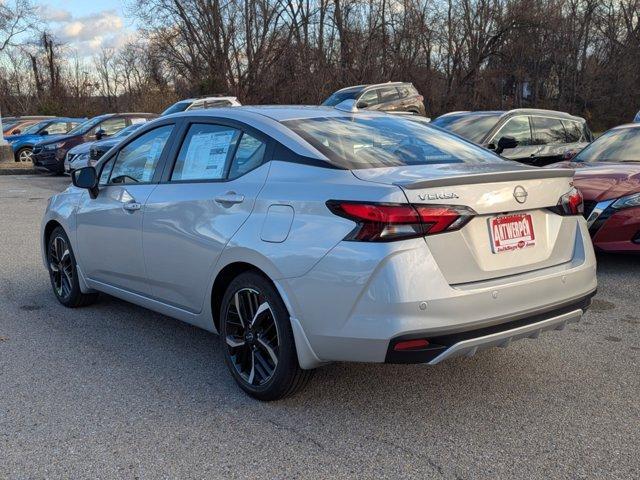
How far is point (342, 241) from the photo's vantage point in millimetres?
3016

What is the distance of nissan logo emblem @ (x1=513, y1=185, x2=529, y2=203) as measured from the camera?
3.21m

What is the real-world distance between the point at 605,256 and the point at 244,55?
31.4 meters

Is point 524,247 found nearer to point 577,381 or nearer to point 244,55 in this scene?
point 577,381

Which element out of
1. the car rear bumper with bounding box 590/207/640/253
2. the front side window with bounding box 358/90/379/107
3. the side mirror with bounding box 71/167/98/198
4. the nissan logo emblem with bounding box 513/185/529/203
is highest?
the front side window with bounding box 358/90/379/107

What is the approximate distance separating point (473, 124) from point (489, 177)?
24.9 feet

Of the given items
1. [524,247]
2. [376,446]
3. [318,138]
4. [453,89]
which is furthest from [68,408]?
[453,89]

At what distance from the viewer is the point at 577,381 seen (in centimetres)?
374

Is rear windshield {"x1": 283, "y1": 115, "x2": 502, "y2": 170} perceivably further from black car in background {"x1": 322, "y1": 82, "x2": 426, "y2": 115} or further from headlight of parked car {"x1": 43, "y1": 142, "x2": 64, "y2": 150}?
headlight of parked car {"x1": 43, "y1": 142, "x2": 64, "y2": 150}

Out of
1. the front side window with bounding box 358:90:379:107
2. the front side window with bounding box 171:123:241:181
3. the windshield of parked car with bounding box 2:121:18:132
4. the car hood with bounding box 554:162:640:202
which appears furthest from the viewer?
the windshield of parked car with bounding box 2:121:18:132

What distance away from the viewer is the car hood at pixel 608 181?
613cm

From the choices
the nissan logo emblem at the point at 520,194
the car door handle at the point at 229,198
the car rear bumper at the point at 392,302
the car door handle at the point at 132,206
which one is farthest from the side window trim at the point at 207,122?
the nissan logo emblem at the point at 520,194

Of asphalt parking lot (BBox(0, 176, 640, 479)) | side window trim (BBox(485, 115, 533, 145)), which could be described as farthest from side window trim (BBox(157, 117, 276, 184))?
side window trim (BBox(485, 115, 533, 145))

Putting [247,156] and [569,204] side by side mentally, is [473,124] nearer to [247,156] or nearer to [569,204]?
[569,204]

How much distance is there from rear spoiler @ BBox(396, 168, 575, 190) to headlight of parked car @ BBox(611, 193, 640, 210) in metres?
2.88
